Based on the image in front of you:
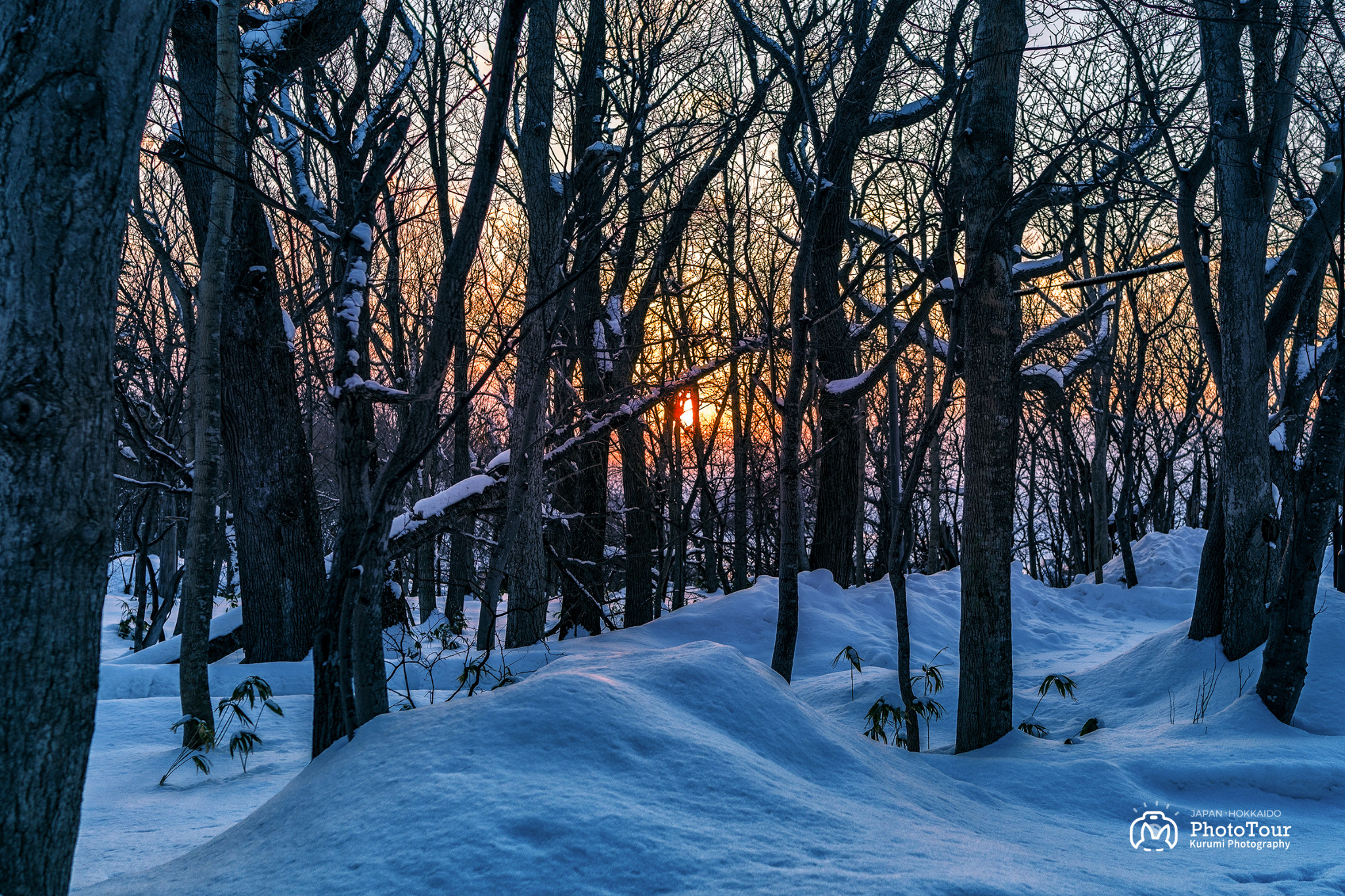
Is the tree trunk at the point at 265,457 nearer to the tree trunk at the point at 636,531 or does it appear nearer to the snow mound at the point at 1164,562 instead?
the tree trunk at the point at 636,531

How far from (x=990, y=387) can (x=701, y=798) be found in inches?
123

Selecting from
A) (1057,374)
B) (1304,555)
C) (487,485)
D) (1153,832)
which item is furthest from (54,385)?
(1057,374)

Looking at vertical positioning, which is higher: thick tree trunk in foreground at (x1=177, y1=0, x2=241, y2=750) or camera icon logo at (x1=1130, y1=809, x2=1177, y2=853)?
thick tree trunk in foreground at (x1=177, y1=0, x2=241, y2=750)

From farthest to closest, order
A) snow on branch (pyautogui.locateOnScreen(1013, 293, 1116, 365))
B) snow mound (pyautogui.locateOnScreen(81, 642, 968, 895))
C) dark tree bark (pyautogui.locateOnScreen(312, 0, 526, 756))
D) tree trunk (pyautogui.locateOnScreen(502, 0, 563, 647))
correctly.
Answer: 1. snow on branch (pyautogui.locateOnScreen(1013, 293, 1116, 365))
2. tree trunk (pyautogui.locateOnScreen(502, 0, 563, 647))
3. dark tree bark (pyautogui.locateOnScreen(312, 0, 526, 756))
4. snow mound (pyautogui.locateOnScreen(81, 642, 968, 895))

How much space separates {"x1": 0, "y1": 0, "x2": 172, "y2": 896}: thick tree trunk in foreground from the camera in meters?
1.51

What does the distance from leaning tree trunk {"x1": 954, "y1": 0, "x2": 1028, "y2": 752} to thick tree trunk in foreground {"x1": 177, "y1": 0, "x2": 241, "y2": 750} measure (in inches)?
166

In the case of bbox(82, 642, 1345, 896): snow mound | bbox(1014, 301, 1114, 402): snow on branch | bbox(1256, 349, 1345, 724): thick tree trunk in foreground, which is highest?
bbox(1014, 301, 1114, 402): snow on branch

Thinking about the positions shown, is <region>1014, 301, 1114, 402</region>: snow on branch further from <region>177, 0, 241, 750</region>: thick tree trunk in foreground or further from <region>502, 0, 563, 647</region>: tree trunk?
<region>177, 0, 241, 750</region>: thick tree trunk in foreground

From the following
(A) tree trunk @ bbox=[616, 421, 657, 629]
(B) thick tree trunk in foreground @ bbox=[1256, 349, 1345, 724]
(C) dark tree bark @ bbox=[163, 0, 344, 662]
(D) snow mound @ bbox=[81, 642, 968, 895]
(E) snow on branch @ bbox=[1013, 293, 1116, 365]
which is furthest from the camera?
(A) tree trunk @ bbox=[616, 421, 657, 629]

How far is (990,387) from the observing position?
4465mm

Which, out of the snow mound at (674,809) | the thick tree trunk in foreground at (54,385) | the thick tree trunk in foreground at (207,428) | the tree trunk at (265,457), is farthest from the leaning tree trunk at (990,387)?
the tree trunk at (265,457)

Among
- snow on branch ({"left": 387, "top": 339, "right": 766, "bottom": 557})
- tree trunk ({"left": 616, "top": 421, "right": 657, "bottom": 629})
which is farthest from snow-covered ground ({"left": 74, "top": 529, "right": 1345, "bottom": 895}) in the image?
tree trunk ({"left": 616, "top": 421, "right": 657, "bottom": 629})

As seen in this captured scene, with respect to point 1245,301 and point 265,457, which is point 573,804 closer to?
point 265,457

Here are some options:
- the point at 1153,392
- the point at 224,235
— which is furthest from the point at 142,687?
the point at 1153,392
